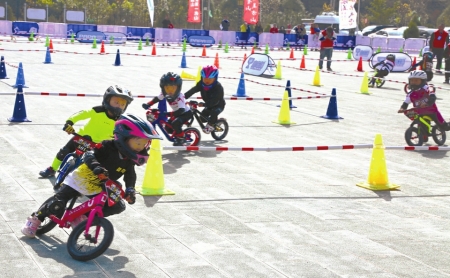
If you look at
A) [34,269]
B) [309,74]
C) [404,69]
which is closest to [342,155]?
[34,269]

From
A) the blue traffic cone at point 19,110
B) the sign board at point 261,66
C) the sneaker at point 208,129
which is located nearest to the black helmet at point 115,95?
the sneaker at point 208,129

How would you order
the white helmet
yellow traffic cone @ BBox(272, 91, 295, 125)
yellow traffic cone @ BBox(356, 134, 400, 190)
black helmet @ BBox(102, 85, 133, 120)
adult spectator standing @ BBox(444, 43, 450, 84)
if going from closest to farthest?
1. black helmet @ BBox(102, 85, 133, 120)
2. yellow traffic cone @ BBox(356, 134, 400, 190)
3. the white helmet
4. yellow traffic cone @ BBox(272, 91, 295, 125)
5. adult spectator standing @ BBox(444, 43, 450, 84)

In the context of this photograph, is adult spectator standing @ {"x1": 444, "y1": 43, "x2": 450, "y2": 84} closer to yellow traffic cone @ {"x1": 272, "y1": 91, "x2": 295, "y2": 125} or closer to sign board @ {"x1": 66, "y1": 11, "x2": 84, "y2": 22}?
yellow traffic cone @ {"x1": 272, "y1": 91, "x2": 295, "y2": 125}

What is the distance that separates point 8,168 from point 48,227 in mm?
3601

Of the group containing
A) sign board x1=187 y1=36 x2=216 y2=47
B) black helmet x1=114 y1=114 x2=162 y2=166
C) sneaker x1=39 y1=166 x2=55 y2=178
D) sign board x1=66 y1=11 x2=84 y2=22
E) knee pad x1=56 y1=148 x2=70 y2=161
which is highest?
sign board x1=66 y1=11 x2=84 y2=22

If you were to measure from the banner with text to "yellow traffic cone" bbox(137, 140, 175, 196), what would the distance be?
3892cm

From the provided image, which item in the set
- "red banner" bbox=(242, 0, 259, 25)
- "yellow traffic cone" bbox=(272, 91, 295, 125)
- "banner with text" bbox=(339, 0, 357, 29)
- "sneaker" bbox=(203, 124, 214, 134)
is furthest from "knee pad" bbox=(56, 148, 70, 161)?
"red banner" bbox=(242, 0, 259, 25)

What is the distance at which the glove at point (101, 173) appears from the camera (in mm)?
7018

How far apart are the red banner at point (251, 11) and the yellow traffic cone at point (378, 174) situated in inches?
1776

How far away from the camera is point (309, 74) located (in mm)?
32031

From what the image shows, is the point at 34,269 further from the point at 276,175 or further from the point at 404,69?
the point at 404,69

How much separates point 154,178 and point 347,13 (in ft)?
130

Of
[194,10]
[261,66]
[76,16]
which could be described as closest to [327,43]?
[261,66]

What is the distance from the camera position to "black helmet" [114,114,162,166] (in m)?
7.13
